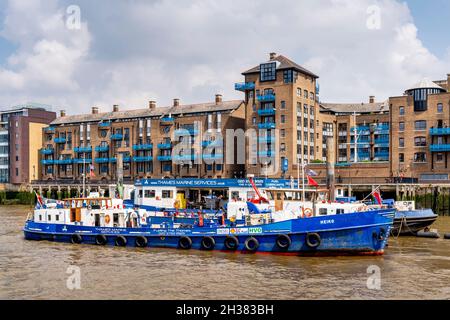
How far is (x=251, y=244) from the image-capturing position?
112 feet

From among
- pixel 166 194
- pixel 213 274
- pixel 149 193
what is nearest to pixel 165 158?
pixel 166 194

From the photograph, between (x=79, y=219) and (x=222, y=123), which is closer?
(x=79, y=219)

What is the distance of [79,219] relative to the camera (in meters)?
40.8

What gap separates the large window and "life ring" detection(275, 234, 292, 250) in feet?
173

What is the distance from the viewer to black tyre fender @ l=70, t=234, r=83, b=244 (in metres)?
39.5

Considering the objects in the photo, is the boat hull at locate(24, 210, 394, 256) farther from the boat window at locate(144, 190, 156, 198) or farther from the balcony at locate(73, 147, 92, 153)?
the balcony at locate(73, 147, 92, 153)

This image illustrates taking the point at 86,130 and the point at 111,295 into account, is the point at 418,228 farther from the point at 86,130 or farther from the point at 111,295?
the point at 86,130

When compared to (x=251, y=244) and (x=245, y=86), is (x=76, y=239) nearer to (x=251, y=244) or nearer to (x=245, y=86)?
(x=251, y=244)

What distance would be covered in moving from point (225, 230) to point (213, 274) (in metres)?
7.15

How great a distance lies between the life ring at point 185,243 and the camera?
118ft

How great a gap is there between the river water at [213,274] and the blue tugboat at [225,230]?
0.81 m

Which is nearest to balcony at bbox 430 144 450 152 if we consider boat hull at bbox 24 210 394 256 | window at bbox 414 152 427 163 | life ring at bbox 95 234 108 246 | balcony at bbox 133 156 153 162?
window at bbox 414 152 427 163
